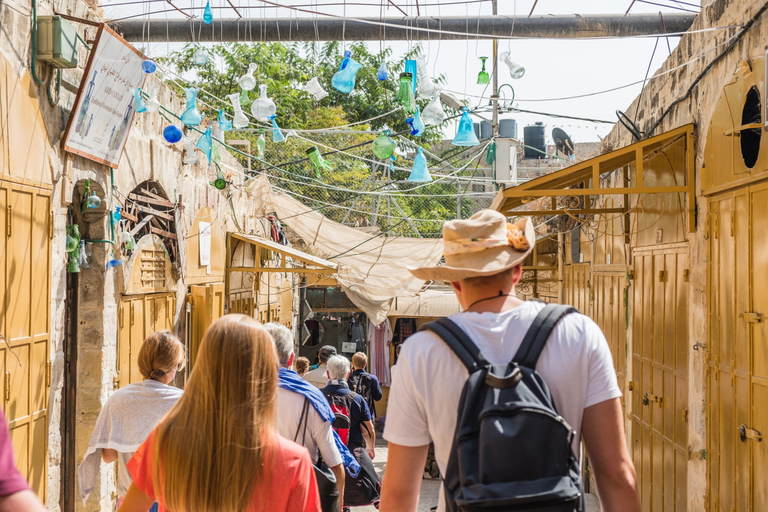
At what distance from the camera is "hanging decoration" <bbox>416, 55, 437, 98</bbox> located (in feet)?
19.9

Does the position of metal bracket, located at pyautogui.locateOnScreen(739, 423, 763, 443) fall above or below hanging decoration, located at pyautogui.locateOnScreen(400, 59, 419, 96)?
below

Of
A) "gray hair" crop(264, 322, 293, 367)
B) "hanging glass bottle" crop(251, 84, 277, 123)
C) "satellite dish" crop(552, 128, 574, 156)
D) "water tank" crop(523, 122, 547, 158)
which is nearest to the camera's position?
"gray hair" crop(264, 322, 293, 367)

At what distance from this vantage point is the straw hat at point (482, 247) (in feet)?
6.43

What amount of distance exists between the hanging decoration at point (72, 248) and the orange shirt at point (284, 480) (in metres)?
3.77

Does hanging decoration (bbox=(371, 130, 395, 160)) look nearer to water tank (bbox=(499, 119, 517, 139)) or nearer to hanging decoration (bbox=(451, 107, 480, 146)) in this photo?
hanging decoration (bbox=(451, 107, 480, 146))

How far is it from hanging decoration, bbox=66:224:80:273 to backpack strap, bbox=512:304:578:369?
4.56 m

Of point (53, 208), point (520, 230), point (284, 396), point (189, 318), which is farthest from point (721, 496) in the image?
point (189, 318)

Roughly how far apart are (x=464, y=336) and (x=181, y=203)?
23.0 feet

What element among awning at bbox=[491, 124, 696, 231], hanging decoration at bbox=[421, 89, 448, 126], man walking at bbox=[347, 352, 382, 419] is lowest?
man walking at bbox=[347, 352, 382, 419]

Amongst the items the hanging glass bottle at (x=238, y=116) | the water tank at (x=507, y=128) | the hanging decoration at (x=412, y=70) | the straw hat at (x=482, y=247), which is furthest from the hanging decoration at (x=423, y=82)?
the water tank at (x=507, y=128)

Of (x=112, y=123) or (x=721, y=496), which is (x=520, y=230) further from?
(x=112, y=123)

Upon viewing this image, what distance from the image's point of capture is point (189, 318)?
8.55 metres

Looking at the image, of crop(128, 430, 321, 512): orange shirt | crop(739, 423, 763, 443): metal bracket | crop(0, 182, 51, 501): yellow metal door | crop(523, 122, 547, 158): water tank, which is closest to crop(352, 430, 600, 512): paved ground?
crop(739, 423, 763, 443): metal bracket

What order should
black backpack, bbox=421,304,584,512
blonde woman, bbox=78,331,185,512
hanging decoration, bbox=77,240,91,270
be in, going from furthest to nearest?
hanging decoration, bbox=77,240,91,270, blonde woman, bbox=78,331,185,512, black backpack, bbox=421,304,584,512
